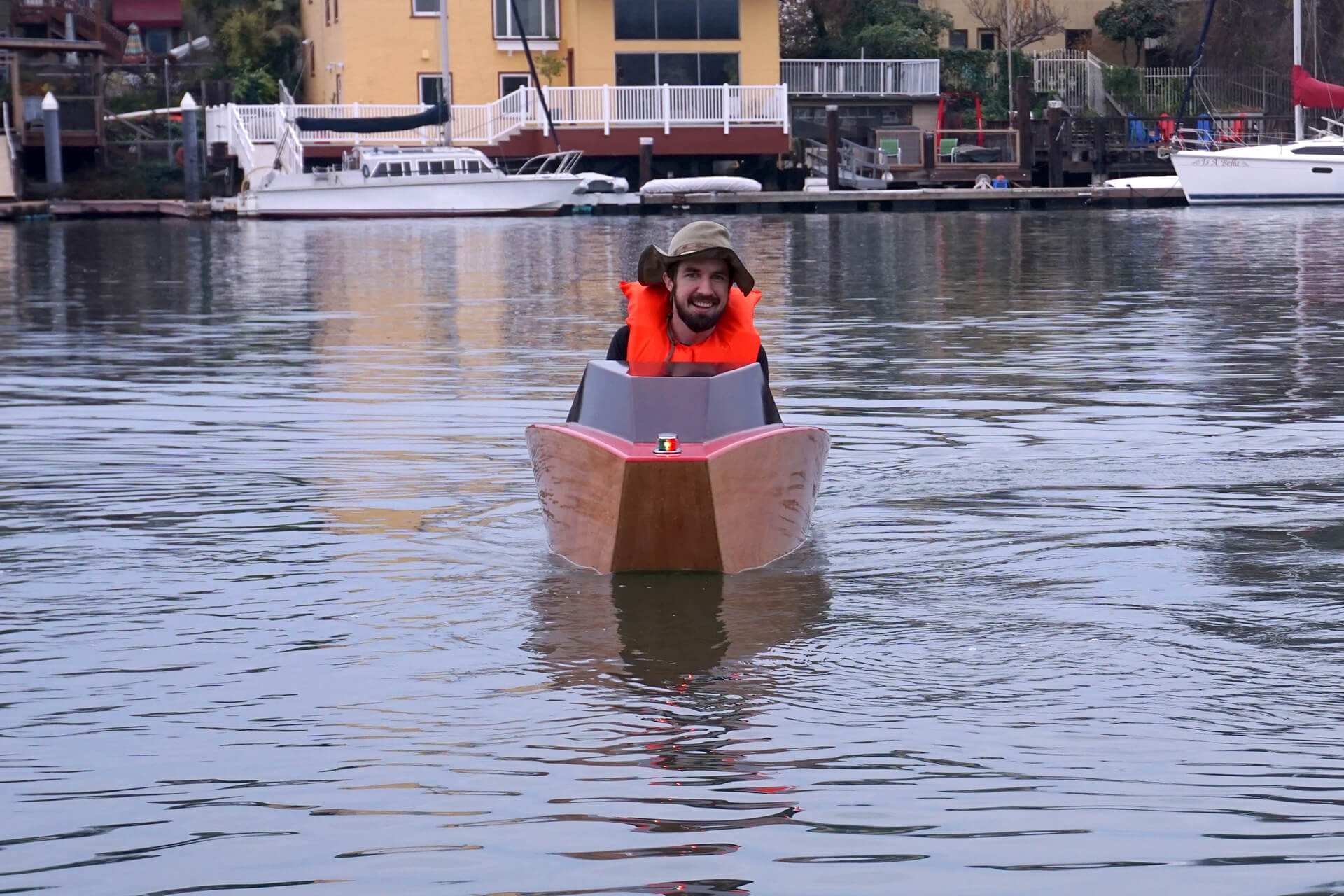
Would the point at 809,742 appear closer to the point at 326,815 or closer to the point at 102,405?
the point at 326,815

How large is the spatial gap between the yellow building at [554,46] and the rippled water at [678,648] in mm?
38718

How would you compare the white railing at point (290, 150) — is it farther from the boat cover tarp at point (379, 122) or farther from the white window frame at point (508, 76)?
the white window frame at point (508, 76)

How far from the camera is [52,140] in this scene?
4938 centimetres

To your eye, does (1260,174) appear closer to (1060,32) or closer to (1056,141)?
(1056,141)

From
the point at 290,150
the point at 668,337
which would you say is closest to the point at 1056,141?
the point at 290,150

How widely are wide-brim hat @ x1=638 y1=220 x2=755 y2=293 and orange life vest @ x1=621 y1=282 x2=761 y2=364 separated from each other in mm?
95

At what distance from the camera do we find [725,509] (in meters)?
7.84

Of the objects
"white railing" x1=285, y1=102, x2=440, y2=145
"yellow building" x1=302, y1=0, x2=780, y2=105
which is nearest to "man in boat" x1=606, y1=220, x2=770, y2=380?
"white railing" x1=285, y1=102, x2=440, y2=145

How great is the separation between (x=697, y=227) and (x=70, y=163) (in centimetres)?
4828

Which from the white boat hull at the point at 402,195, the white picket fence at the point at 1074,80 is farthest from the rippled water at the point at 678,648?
the white picket fence at the point at 1074,80

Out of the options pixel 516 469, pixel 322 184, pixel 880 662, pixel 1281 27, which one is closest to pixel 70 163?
pixel 322 184

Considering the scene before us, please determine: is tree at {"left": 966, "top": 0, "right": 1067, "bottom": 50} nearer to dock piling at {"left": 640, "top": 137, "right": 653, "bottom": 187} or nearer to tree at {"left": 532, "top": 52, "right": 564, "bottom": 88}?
dock piling at {"left": 640, "top": 137, "right": 653, "bottom": 187}

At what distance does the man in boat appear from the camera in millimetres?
8078

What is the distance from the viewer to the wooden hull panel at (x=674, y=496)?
25.1 ft
